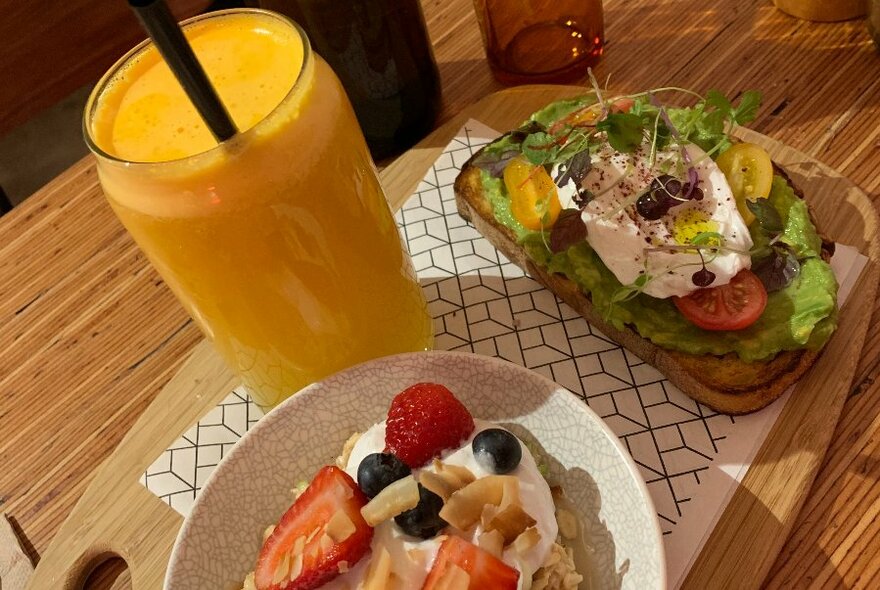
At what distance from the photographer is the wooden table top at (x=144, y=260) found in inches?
53.9

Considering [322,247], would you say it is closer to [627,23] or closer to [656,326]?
[656,326]

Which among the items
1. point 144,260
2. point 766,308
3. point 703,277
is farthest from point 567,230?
point 144,260

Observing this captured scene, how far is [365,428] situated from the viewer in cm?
119

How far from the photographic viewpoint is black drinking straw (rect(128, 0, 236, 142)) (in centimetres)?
76

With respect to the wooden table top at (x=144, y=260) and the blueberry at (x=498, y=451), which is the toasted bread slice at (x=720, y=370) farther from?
the blueberry at (x=498, y=451)

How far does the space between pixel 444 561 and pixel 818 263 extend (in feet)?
2.38

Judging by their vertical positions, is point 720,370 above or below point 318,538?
below

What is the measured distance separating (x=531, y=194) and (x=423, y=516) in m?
0.62

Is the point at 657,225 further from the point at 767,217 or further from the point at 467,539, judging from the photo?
the point at 467,539

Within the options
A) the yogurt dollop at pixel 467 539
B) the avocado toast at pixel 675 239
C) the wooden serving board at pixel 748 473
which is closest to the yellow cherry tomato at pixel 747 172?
the avocado toast at pixel 675 239

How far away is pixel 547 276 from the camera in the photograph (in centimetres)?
134

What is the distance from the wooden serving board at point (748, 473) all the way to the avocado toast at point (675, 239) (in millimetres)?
69

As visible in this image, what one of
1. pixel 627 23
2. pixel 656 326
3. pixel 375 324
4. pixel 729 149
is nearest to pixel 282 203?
pixel 375 324

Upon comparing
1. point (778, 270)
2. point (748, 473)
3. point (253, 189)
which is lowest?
point (748, 473)
